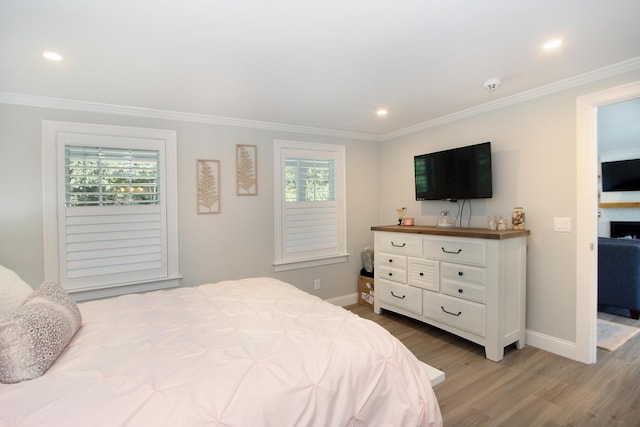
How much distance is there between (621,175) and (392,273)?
5.30 meters

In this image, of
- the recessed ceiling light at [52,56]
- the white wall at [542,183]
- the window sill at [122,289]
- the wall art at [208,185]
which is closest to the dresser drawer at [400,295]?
the white wall at [542,183]

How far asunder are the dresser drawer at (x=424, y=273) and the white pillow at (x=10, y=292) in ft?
9.91

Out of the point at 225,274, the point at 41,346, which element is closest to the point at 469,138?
the point at 225,274

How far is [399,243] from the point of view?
3492 millimetres

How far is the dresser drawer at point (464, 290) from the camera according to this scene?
2738 millimetres

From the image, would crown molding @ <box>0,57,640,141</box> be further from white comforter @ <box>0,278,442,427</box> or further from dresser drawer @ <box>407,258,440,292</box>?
white comforter @ <box>0,278,442,427</box>

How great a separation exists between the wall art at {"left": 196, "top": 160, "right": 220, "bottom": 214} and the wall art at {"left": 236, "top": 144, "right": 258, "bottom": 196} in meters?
0.23

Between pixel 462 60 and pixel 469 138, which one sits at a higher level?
pixel 462 60

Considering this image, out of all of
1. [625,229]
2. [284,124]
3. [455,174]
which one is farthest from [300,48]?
[625,229]

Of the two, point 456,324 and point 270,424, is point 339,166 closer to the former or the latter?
point 456,324

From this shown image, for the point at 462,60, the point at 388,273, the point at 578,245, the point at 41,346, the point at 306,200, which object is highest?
the point at 462,60

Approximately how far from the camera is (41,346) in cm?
119

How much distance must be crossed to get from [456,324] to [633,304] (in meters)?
2.15

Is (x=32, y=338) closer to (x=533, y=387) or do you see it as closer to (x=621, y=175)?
(x=533, y=387)
